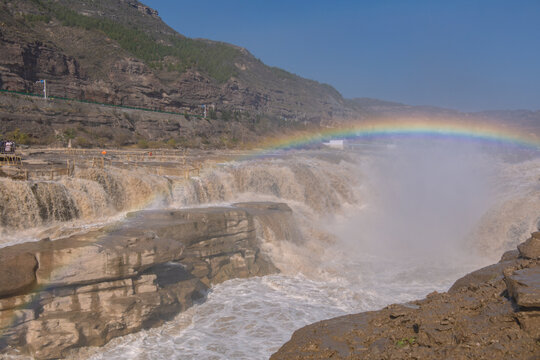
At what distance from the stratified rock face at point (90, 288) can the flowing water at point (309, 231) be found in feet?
1.22

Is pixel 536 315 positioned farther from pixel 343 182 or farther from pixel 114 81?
pixel 114 81

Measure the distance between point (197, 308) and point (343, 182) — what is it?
648 inches

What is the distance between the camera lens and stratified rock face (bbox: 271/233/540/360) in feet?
13.2

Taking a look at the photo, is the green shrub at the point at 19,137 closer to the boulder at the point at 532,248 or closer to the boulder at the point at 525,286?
the boulder at the point at 532,248

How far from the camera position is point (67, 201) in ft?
42.2

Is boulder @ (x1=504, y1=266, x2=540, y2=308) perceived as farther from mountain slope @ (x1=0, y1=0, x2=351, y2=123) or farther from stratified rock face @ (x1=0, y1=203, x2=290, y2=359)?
mountain slope @ (x1=0, y1=0, x2=351, y2=123)

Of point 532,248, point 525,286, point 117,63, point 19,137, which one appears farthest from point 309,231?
point 117,63

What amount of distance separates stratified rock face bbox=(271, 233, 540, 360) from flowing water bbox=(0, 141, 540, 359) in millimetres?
2677

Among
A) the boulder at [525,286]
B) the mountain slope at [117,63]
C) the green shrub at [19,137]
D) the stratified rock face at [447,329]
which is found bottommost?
the stratified rock face at [447,329]

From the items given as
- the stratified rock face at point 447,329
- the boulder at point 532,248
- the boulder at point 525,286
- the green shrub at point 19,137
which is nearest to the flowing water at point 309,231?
the stratified rock face at point 447,329

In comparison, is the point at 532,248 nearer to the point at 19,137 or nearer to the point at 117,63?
the point at 19,137

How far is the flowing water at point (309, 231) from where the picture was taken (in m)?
8.83

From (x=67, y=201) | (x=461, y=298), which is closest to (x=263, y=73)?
(x=67, y=201)

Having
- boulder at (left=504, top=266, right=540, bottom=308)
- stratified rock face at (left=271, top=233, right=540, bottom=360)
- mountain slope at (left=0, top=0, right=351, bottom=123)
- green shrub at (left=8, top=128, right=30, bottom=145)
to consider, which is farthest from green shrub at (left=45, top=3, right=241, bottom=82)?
boulder at (left=504, top=266, right=540, bottom=308)
